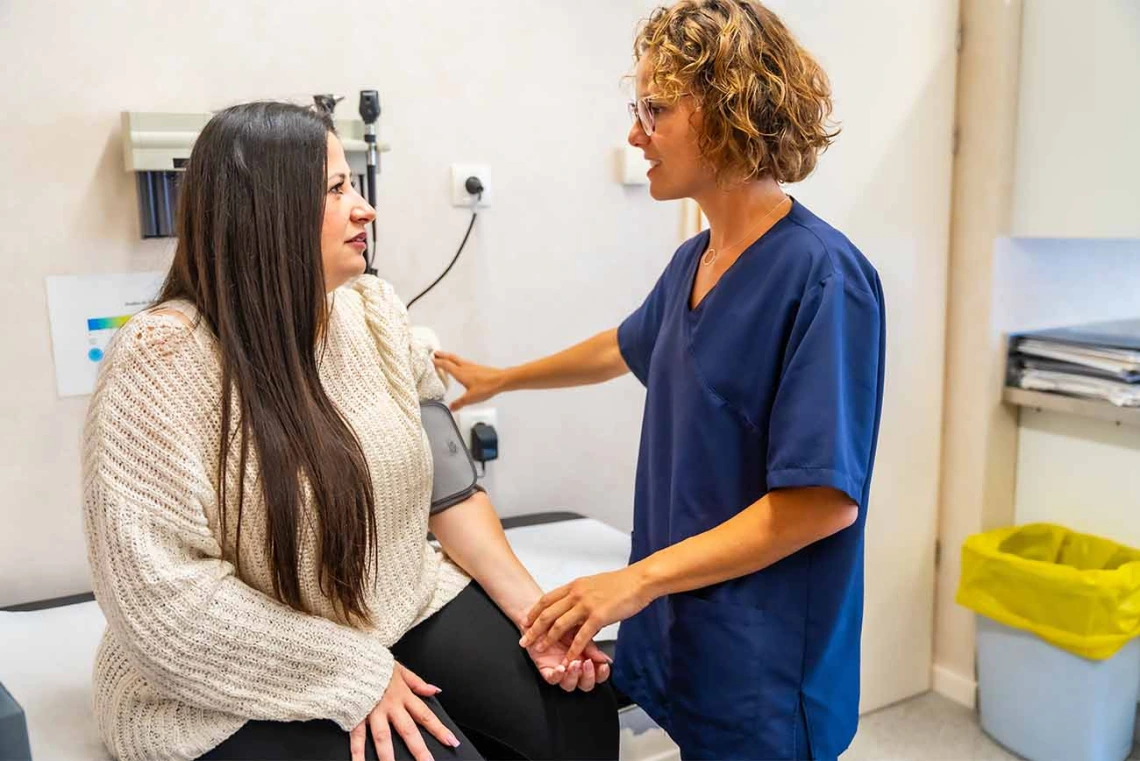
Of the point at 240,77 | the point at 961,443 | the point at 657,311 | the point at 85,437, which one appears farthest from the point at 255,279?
the point at 961,443

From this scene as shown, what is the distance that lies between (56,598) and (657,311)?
1.22 meters

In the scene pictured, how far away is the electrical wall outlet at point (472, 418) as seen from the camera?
2.10 metres

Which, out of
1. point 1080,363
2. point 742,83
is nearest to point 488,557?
point 742,83

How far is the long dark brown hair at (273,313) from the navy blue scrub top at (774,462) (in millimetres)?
458

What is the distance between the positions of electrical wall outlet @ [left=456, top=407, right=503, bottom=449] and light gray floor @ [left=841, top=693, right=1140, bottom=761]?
1119 mm

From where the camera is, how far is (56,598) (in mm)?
1758

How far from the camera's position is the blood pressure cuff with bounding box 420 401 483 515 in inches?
59.7

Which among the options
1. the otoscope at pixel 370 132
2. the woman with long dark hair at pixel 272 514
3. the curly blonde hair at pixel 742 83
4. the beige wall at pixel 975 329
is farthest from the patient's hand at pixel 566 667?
the beige wall at pixel 975 329

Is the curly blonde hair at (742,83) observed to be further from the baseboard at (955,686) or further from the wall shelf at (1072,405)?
the baseboard at (955,686)

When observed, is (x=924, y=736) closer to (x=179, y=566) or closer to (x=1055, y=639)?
(x=1055, y=639)

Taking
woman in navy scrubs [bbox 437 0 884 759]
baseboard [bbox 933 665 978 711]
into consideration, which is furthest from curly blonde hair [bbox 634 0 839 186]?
baseboard [bbox 933 665 978 711]

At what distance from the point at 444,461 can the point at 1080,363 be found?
154 cm

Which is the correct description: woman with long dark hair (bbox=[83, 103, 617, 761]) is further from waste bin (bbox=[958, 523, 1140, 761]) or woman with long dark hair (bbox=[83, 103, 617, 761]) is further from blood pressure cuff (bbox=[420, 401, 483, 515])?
waste bin (bbox=[958, 523, 1140, 761])

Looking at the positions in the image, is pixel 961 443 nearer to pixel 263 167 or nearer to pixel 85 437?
pixel 263 167
